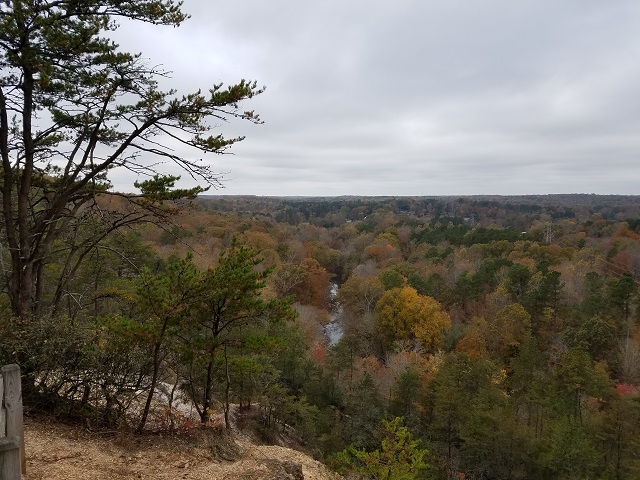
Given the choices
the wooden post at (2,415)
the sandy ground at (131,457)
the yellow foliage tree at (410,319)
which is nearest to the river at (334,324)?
the yellow foliage tree at (410,319)

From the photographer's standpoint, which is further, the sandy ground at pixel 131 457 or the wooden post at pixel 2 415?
the sandy ground at pixel 131 457

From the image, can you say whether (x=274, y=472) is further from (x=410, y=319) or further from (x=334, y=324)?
(x=334, y=324)

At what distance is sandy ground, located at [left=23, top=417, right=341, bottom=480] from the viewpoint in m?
5.61

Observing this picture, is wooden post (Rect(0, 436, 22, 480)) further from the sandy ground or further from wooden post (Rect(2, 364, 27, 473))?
the sandy ground

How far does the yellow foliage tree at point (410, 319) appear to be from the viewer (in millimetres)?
31391

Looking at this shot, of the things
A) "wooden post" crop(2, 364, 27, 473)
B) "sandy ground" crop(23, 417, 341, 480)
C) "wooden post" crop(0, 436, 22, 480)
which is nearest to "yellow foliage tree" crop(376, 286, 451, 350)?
"sandy ground" crop(23, 417, 341, 480)

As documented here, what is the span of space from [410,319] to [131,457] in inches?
1054

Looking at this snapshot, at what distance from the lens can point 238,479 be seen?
6145mm

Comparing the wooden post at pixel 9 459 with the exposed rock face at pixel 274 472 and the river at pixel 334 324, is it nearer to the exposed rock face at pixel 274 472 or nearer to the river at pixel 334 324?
the exposed rock face at pixel 274 472

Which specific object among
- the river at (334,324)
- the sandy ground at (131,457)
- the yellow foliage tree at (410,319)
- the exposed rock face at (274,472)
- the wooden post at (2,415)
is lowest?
the river at (334,324)

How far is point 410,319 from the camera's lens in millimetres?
31375

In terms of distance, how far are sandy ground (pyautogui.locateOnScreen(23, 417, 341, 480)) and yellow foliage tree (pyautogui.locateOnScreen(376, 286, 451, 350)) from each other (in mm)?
25166

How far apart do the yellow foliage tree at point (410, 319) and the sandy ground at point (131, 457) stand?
991 inches

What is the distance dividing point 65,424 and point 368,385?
1421 centimetres
